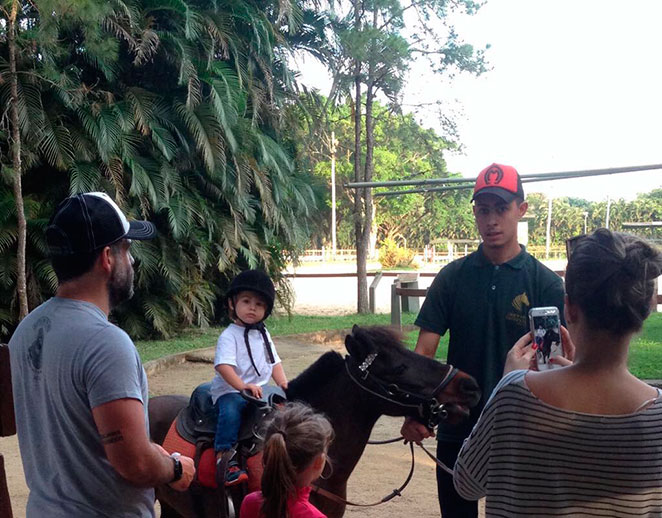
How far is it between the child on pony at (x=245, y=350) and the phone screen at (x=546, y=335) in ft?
6.69

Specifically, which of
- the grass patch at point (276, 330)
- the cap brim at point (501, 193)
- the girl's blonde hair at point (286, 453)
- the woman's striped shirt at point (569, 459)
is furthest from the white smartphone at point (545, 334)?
the grass patch at point (276, 330)

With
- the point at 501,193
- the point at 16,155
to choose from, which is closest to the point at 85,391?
the point at 501,193

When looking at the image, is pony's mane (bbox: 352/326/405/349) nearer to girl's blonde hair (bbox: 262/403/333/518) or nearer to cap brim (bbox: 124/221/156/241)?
girl's blonde hair (bbox: 262/403/333/518)

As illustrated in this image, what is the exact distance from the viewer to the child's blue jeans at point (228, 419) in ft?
12.7

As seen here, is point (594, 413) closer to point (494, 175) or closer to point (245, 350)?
point (494, 175)

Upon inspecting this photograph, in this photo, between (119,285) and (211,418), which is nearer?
(119,285)

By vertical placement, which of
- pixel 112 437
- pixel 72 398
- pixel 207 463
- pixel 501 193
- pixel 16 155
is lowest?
pixel 207 463

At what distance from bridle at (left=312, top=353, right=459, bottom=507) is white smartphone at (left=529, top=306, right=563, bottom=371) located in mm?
1086

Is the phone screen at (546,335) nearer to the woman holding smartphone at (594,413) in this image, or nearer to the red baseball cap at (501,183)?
the woman holding smartphone at (594,413)

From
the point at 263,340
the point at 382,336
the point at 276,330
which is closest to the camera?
the point at 382,336

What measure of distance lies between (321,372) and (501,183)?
4.84 feet

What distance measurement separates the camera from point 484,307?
136 inches

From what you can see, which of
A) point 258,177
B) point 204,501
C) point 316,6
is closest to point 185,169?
point 258,177

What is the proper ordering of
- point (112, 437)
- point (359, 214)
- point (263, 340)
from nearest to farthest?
point (112, 437)
point (263, 340)
point (359, 214)
